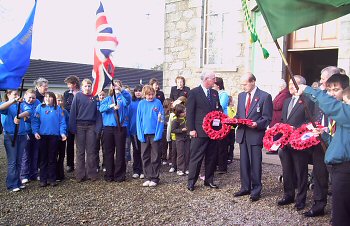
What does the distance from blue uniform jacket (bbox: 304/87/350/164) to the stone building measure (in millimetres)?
5373

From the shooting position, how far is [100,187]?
6.75 m

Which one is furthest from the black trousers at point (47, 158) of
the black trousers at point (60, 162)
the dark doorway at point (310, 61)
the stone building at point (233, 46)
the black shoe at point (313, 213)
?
the dark doorway at point (310, 61)

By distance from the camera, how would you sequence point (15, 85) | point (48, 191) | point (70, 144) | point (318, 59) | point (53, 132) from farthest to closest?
point (318, 59), point (70, 144), point (53, 132), point (48, 191), point (15, 85)

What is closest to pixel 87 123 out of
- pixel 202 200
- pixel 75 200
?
pixel 75 200

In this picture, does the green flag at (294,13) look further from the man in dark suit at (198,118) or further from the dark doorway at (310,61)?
the dark doorway at (310,61)

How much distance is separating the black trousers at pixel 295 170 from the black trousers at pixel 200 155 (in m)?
1.36

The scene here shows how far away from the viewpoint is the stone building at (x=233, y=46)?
954cm

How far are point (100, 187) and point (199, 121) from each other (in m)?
2.22

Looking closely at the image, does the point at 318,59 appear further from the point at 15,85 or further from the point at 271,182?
the point at 15,85

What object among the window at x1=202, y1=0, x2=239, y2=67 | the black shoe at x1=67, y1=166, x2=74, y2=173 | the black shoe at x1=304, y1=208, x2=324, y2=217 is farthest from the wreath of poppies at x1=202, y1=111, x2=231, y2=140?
the window at x1=202, y1=0, x2=239, y2=67

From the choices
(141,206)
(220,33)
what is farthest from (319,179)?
(220,33)

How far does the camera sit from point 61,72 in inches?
1125

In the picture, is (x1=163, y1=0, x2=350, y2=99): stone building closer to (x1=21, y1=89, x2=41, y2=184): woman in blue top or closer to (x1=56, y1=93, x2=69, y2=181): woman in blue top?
(x1=56, y1=93, x2=69, y2=181): woman in blue top

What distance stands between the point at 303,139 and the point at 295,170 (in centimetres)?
91
